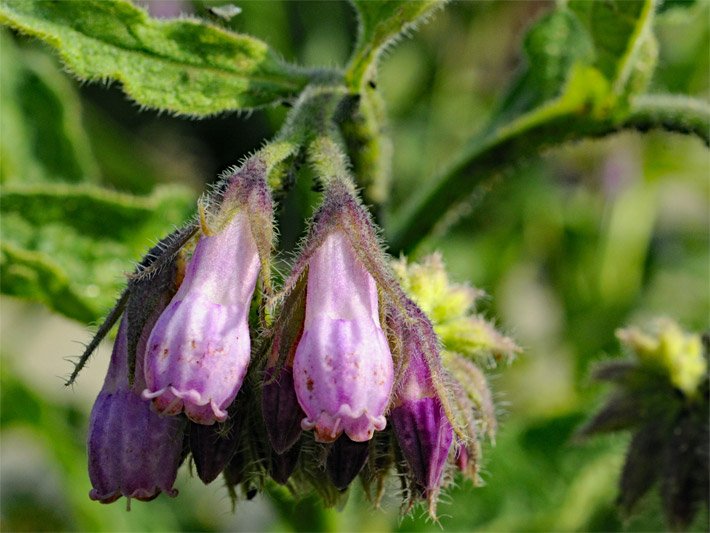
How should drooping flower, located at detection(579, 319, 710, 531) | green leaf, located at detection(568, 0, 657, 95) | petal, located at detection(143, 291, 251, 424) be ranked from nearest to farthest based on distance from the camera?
petal, located at detection(143, 291, 251, 424) → green leaf, located at detection(568, 0, 657, 95) → drooping flower, located at detection(579, 319, 710, 531)

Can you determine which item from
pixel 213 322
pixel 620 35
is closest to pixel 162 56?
pixel 213 322

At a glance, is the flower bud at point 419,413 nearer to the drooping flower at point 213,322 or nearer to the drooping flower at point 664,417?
the drooping flower at point 213,322

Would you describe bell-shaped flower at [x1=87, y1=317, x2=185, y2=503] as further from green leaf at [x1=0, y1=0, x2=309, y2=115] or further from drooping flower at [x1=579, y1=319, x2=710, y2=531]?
drooping flower at [x1=579, y1=319, x2=710, y2=531]

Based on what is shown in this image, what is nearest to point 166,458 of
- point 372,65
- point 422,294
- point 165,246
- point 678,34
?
point 165,246

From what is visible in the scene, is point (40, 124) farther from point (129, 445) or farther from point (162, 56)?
point (129, 445)

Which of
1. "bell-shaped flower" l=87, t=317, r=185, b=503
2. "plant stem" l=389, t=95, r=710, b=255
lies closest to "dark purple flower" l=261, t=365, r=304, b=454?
"bell-shaped flower" l=87, t=317, r=185, b=503

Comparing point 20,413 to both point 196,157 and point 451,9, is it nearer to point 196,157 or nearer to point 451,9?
point 196,157

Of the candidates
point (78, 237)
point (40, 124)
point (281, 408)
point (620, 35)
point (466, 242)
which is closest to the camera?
point (281, 408)
